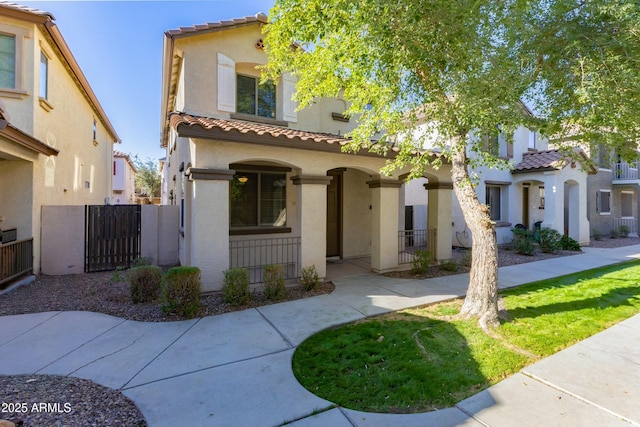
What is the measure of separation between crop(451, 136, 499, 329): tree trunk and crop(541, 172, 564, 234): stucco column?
34.6ft

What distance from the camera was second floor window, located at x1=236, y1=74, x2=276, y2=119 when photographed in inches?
357

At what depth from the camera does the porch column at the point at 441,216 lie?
9.58 meters

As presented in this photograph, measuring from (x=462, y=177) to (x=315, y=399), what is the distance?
4175 millimetres

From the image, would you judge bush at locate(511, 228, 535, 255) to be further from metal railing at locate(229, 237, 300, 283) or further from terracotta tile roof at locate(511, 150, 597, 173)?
metal railing at locate(229, 237, 300, 283)

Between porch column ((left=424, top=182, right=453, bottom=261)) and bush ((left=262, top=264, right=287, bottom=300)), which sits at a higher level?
porch column ((left=424, top=182, right=453, bottom=261))

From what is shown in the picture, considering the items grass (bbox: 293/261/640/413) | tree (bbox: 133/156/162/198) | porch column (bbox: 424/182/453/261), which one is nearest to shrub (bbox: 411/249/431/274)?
porch column (bbox: 424/182/453/261)

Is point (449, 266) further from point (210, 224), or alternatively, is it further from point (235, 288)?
point (210, 224)

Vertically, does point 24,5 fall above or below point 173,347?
above

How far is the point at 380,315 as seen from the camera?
17.8 ft

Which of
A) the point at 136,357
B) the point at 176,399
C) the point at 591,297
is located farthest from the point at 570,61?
the point at 136,357

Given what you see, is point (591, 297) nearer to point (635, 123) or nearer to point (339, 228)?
point (635, 123)

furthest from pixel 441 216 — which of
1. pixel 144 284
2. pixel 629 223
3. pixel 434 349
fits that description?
pixel 629 223

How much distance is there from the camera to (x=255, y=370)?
142 inches

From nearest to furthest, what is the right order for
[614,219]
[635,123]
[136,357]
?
[136,357], [635,123], [614,219]
